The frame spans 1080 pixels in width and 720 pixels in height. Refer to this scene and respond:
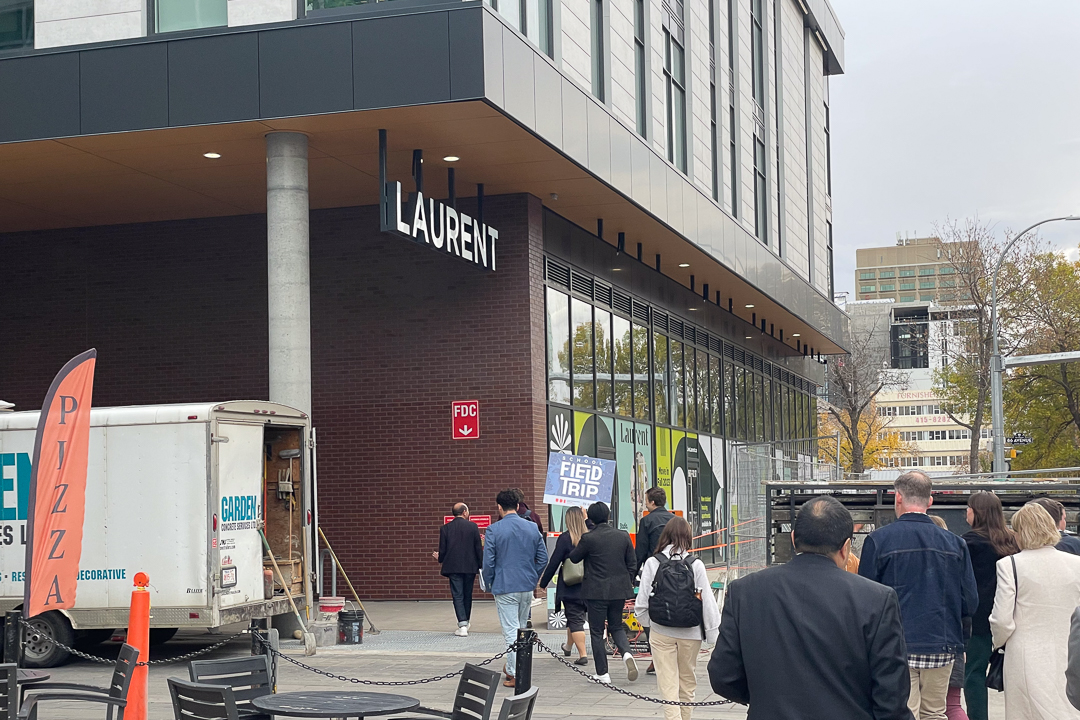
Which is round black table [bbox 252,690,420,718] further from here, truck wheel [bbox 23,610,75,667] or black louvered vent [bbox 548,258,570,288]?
black louvered vent [bbox 548,258,570,288]

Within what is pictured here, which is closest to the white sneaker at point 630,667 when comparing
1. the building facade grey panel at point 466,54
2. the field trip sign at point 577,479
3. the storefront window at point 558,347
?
the field trip sign at point 577,479

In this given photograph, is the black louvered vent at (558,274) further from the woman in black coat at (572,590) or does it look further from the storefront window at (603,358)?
the woman in black coat at (572,590)

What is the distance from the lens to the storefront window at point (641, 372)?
2727 cm

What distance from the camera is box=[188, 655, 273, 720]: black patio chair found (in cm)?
775

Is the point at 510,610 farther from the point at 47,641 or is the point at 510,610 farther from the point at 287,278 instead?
the point at 287,278

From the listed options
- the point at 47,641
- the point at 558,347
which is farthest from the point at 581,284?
the point at 47,641

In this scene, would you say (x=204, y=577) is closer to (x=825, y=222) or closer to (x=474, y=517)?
(x=474, y=517)

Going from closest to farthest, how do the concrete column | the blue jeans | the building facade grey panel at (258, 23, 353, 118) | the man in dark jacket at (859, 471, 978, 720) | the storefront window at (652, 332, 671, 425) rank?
1. the man in dark jacket at (859, 471, 978, 720)
2. the blue jeans
3. the building facade grey panel at (258, 23, 353, 118)
4. the concrete column
5. the storefront window at (652, 332, 671, 425)

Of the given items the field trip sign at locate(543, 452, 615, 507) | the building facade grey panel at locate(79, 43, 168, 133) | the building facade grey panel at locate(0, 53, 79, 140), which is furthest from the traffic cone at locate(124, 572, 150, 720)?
the building facade grey panel at locate(0, 53, 79, 140)

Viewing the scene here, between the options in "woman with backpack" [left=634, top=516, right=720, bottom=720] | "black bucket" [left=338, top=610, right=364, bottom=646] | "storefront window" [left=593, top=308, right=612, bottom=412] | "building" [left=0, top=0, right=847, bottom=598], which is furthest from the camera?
"storefront window" [left=593, top=308, right=612, bottom=412]

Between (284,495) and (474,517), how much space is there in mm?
4848

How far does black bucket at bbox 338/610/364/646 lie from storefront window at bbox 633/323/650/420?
12.0 m

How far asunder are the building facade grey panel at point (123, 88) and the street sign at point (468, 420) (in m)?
7.05

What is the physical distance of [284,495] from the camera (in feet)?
55.3
